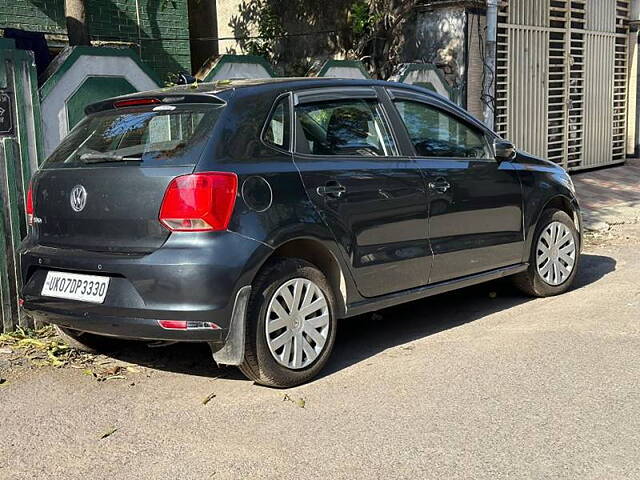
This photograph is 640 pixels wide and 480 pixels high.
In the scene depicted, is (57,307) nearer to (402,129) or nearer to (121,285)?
(121,285)

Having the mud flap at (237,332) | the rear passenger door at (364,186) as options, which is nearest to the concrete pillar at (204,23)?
the rear passenger door at (364,186)

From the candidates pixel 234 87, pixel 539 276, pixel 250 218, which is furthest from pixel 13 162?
pixel 539 276

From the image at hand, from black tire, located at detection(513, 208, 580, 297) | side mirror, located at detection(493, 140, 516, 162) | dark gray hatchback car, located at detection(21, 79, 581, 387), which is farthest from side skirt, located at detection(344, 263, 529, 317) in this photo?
side mirror, located at detection(493, 140, 516, 162)

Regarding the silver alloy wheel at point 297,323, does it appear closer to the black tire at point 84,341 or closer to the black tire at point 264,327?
the black tire at point 264,327

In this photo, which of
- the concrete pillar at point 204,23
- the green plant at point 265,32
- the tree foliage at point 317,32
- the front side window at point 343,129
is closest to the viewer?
the front side window at point 343,129

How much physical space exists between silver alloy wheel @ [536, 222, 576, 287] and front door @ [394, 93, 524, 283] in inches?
14.0

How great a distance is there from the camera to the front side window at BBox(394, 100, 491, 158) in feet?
18.7

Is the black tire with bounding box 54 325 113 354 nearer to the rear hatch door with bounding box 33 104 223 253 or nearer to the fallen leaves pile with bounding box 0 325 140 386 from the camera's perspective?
the fallen leaves pile with bounding box 0 325 140 386

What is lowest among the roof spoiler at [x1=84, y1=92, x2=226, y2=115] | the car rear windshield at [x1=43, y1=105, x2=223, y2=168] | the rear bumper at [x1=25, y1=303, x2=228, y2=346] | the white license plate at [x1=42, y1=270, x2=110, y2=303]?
the rear bumper at [x1=25, y1=303, x2=228, y2=346]

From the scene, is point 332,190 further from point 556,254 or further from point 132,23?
point 132,23

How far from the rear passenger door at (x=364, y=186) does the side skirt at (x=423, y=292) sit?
5 cm

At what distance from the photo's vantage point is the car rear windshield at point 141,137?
14.6 feet

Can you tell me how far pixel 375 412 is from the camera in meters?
4.32

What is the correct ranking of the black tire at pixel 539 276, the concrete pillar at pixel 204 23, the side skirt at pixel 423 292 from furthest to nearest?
the concrete pillar at pixel 204 23 < the black tire at pixel 539 276 < the side skirt at pixel 423 292
